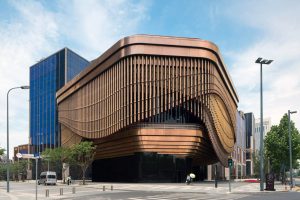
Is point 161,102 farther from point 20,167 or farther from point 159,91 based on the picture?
point 20,167

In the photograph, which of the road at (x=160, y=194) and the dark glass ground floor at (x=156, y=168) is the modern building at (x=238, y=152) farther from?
the road at (x=160, y=194)

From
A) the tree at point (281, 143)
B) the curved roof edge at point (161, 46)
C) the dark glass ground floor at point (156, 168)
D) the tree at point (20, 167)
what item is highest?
the curved roof edge at point (161, 46)

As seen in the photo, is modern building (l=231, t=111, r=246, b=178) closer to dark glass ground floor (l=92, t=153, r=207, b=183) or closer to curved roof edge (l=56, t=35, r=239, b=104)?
dark glass ground floor (l=92, t=153, r=207, b=183)

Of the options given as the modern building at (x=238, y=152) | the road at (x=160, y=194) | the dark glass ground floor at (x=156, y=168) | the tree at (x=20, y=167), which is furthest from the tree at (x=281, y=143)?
the tree at (x=20, y=167)

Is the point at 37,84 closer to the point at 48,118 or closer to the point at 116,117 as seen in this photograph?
the point at 48,118

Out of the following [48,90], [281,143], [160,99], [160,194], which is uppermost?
[48,90]

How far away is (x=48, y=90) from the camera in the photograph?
14700 centimetres

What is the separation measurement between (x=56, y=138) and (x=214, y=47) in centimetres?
8305

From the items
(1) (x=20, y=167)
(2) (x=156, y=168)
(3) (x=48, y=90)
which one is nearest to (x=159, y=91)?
(2) (x=156, y=168)

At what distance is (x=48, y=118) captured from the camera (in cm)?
14638

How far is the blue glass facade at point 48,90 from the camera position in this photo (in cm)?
14175

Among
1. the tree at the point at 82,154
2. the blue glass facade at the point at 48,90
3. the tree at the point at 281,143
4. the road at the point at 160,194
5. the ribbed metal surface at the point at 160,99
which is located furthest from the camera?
the blue glass facade at the point at 48,90

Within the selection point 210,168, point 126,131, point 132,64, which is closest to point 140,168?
point 126,131

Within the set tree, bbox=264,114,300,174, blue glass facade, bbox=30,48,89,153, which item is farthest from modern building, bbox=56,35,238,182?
blue glass facade, bbox=30,48,89,153
